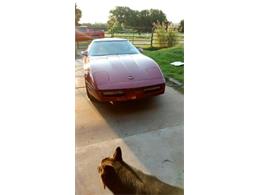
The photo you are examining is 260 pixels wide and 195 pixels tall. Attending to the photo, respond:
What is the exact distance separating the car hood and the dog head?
39cm

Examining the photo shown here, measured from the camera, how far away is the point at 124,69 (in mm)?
1725

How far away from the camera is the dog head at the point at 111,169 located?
1646 millimetres

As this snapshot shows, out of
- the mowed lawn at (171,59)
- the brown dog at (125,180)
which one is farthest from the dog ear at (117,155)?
the mowed lawn at (171,59)

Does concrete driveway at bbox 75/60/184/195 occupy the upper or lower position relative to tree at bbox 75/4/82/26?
lower

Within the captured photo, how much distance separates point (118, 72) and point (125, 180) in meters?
0.60

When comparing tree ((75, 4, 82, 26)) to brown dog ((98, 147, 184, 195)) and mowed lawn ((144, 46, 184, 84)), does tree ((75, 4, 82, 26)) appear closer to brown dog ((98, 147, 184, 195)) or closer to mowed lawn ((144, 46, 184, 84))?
mowed lawn ((144, 46, 184, 84))

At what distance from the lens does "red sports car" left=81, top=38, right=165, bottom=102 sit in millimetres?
1679

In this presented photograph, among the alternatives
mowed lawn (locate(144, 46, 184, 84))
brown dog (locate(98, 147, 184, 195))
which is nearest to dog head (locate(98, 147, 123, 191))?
brown dog (locate(98, 147, 184, 195))

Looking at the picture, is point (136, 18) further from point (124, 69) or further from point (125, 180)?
point (125, 180)

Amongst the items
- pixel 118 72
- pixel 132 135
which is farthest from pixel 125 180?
pixel 118 72

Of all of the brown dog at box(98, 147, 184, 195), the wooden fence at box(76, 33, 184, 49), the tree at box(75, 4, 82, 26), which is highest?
the tree at box(75, 4, 82, 26)
